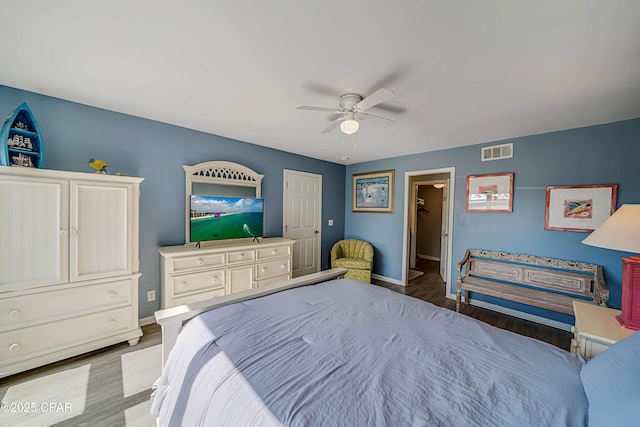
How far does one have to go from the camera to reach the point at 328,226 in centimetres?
500

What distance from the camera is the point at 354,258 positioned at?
462 centimetres

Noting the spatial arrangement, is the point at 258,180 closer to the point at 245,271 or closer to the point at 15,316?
the point at 245,271

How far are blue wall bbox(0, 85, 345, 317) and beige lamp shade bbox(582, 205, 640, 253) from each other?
147 inches

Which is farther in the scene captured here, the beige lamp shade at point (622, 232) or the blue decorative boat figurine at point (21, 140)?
the blue decorative boat figurine at point (21, 140)

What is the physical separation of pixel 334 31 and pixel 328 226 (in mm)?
3872

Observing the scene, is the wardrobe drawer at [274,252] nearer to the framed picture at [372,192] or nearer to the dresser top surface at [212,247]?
the dresser top surface at [212,247]

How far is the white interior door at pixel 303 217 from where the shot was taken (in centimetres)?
429

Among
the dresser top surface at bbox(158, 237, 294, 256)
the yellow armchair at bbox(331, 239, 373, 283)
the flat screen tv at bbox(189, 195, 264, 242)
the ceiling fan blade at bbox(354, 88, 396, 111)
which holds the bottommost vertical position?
the yellow armchair at bbox(331, 239, 373, 283)

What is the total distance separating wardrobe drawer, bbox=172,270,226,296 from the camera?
2.61 m

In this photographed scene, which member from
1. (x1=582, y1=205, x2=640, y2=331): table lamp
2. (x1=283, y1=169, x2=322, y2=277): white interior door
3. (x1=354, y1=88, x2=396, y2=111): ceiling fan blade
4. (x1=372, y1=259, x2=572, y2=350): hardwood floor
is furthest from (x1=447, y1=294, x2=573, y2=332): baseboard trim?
(x1=354, y1=88, x2=396, y2=111): ceiling fan blade

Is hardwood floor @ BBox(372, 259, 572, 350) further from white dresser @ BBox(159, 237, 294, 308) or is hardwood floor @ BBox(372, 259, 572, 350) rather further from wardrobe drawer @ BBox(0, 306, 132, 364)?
wardrobe drawer @ BBox(0, 306, 132, 364)

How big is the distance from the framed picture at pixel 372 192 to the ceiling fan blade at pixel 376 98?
2681mm

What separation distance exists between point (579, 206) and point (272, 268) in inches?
154

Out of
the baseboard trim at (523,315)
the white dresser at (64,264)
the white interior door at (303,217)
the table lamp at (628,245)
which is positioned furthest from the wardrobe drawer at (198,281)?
the baseboard trim at (523,315)
